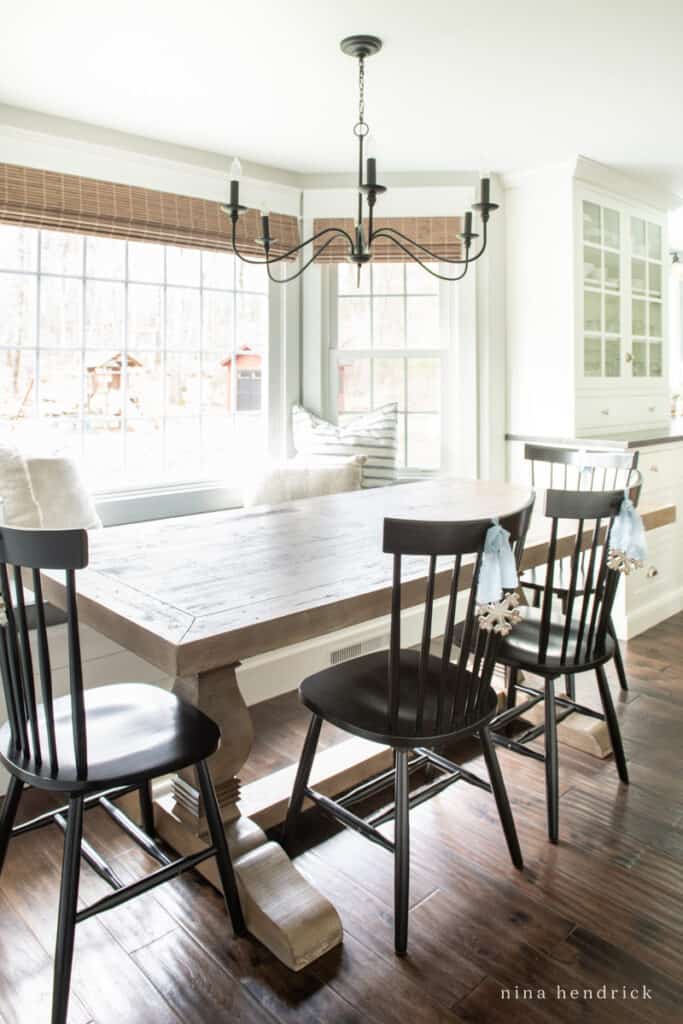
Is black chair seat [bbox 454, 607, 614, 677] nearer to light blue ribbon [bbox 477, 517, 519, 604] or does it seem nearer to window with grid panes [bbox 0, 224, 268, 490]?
Answer: light blue ribbon [bbox 477, 517, 519, 604]

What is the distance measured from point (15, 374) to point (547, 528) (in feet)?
7.22

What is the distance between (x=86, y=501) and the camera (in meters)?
2.94

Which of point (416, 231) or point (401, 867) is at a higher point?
point (416, 231)

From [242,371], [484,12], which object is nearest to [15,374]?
[242,371]

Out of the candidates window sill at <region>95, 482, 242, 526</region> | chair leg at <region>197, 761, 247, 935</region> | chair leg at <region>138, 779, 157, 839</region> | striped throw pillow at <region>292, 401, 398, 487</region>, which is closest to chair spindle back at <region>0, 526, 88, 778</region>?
chair leg at <region>197, 761, 247, 935</region>

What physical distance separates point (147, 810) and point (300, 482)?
1.88m

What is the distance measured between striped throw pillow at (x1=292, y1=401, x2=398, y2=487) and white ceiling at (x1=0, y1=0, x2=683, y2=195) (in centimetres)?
126

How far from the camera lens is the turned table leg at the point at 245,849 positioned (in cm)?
157

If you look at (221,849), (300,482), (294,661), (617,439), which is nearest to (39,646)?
(221,849)

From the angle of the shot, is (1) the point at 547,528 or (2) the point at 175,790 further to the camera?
(1) the point at 547,528

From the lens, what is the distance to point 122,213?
10.7 feet

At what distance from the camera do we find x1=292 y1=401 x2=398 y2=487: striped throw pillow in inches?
147

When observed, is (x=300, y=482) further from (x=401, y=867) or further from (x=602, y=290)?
(x=401, y=867)

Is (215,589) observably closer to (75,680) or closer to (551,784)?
(75,680)
